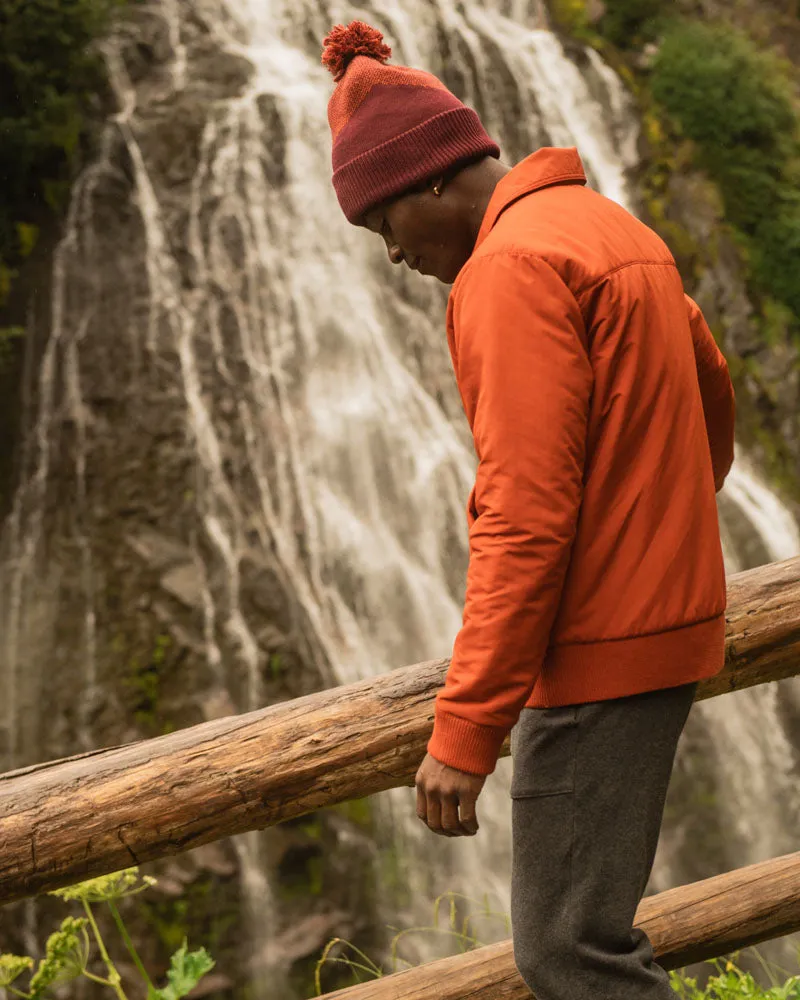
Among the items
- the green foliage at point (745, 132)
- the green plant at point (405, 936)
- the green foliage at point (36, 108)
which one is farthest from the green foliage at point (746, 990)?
the green foliage at point (745, 132)

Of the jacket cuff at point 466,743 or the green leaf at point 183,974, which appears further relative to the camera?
the green leaf at point 183,974

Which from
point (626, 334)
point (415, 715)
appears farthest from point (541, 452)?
point (415, 715)

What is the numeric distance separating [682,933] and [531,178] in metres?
1.76

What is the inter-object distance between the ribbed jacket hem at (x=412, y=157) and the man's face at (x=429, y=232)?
0.03 m

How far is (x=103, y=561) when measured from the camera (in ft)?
21.8

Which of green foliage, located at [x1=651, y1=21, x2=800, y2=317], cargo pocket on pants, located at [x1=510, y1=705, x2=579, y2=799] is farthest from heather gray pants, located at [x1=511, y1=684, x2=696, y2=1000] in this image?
green foliage, located at [x1=651, y1=21, x2=800, y2=317]

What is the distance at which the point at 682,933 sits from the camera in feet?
8.25

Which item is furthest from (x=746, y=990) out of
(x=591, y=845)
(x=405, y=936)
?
(x=405, y=936)

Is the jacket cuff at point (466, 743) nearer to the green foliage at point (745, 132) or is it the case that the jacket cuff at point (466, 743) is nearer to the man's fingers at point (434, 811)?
the man's fingers at point (434, 811)

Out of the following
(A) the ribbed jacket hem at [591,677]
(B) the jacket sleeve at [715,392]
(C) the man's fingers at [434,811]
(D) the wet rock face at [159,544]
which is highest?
(B) the jacket sleeve at [715,392]

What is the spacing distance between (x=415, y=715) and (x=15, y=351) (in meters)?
6.37

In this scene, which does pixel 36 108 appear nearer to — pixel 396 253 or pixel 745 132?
pixel 745 132

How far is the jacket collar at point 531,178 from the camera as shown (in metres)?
1.81

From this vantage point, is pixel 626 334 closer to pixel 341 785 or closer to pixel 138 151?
pixel 341 785
